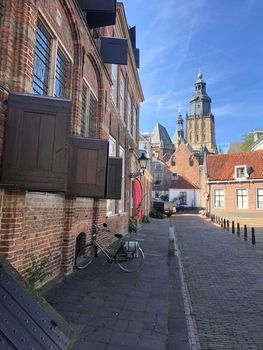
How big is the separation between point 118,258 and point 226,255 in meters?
4.89

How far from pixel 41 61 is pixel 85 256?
15.8 feet

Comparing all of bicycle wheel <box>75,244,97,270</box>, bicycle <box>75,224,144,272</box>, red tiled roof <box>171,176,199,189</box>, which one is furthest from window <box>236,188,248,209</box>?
bicycle wheel <box>75,244,97,270</box>

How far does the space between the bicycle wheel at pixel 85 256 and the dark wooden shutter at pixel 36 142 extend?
3660mm

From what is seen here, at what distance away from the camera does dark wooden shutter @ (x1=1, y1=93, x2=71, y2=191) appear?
394 centimetres

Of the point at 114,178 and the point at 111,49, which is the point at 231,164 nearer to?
the point at 111,49

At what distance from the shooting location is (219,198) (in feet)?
116

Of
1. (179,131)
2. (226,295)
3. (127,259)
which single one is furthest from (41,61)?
(179,131)

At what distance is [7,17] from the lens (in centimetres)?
408

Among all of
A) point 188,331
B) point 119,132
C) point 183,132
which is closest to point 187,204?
point 119,132

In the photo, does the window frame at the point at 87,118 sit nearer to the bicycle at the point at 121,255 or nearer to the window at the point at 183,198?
the bicycle at the point at 121,255

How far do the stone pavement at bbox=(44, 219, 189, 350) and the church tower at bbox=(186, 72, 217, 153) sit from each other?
3618 inches

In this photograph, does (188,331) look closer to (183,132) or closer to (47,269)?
(47,269)

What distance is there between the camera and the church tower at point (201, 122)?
9675cm

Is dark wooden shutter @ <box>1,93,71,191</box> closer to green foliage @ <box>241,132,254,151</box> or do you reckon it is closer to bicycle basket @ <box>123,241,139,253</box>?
bicycle basket @ <box>123,241,139,253</box>
